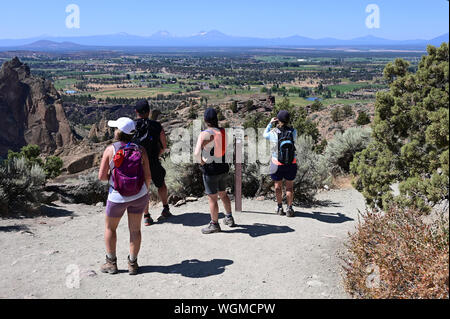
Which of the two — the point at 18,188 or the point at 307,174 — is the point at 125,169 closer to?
the point at 307,174

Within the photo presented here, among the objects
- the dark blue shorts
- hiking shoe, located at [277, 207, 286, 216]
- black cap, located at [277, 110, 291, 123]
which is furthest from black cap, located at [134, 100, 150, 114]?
hiking shoe, located at [277, 207, 286, 216]

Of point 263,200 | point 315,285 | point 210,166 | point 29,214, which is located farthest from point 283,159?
point 29,214

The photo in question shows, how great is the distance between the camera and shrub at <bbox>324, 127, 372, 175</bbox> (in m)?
11.2

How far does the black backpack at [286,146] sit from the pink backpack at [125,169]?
2.71 m

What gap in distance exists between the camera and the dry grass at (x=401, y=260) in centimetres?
348

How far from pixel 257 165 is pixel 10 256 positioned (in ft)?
15.4

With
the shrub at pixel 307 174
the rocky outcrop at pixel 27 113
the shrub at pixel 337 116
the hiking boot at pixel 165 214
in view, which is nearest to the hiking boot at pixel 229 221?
the hiking boot at pixel 165 214

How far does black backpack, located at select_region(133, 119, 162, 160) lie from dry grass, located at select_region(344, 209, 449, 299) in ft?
10.4

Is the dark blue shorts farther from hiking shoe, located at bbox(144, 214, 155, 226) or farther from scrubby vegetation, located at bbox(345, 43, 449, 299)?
hiking shoe, located at bbox(144, 214, 155, 226)

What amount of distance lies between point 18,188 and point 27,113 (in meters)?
77.0

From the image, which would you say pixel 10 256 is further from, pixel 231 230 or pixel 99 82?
pixel 99 82

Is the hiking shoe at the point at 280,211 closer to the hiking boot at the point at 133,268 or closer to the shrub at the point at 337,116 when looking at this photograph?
the hiking boot at the point at 133,268

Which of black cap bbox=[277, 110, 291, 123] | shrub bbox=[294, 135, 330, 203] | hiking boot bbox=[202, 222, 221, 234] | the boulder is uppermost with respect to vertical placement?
black cap bbox=[277, 110, 291, 123]

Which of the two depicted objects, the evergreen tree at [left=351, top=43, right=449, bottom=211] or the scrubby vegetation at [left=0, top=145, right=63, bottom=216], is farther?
the scrubby vegetation at [left=0, top=145, right=63, bottom=216]
